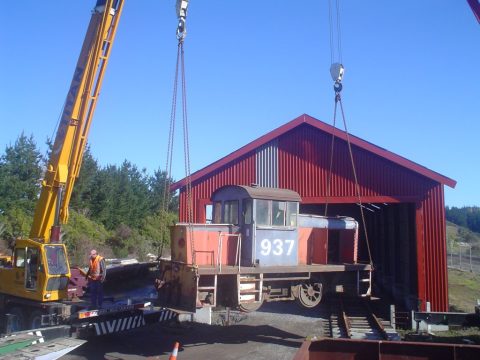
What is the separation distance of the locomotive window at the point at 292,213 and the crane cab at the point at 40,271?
5922 mm

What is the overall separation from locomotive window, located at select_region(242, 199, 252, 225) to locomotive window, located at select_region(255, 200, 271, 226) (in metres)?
0.18

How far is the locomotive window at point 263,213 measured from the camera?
11805 millimetres

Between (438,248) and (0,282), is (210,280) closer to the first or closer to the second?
(0,282)

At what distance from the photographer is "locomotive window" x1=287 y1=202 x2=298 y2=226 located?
12.3 metres

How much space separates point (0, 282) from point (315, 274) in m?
8.97

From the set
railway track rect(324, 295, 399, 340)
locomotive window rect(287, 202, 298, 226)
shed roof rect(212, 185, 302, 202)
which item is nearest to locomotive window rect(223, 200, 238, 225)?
shed roof rect(212, 185, 302, 202)

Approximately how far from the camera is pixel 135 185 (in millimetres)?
54250

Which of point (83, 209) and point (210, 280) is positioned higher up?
point (83, 209)

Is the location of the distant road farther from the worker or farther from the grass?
the worker

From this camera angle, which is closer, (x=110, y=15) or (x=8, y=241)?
(x=110, y=15)

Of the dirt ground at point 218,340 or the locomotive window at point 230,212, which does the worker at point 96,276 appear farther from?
the locomotive window at point 230,212

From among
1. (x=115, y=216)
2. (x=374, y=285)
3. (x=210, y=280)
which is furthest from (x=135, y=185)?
(x=210, y=280)

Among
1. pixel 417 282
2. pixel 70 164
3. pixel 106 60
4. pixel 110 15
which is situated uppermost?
pixel 110 15

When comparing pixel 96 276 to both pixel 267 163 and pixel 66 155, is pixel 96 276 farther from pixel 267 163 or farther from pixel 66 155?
pixel 267 163
